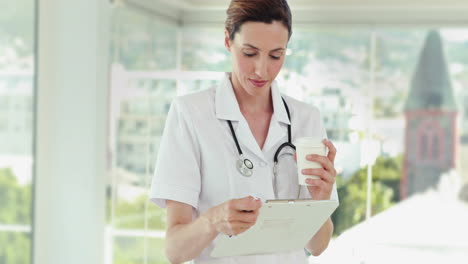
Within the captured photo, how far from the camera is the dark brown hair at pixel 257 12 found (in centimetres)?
137

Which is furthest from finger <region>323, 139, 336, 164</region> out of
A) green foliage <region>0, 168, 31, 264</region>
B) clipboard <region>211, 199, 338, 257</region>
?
green foliage <region>0, 168, 31, 264</region>

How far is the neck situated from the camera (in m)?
1.47

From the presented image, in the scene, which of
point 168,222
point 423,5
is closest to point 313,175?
point 168,222

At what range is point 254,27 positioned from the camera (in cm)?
137

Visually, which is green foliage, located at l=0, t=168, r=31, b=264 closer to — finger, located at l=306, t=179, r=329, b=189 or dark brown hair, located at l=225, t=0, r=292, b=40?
dark brown hair, located at l=225, t=0, r=292, b=40

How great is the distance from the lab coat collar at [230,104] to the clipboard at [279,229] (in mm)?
236

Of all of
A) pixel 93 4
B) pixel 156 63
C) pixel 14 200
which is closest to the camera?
pixel 14 200

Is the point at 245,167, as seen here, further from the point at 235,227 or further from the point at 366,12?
the point at 366,12

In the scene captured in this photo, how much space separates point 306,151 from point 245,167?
134mm

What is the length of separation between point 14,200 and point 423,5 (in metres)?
2.25

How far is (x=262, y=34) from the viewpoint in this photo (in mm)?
1371

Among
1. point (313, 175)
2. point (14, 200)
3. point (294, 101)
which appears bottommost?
point (14, 200)

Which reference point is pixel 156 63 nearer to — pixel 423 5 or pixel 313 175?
pixel 423 5

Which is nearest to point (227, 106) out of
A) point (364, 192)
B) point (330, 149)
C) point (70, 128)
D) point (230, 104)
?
point (230, 104)
